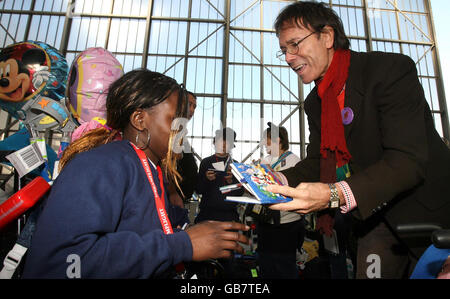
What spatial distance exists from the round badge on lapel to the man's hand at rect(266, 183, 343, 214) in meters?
0.36

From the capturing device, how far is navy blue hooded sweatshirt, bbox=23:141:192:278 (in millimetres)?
641

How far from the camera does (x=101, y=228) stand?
0.69m

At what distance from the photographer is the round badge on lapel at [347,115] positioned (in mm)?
1174

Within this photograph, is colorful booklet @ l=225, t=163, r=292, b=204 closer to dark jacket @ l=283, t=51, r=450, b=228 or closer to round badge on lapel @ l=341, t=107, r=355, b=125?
dark jacket @ l=283, t=51, r=450, b=228

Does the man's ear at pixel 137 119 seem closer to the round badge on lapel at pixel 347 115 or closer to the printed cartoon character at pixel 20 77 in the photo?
the round badge on lapel at pixel 347 115

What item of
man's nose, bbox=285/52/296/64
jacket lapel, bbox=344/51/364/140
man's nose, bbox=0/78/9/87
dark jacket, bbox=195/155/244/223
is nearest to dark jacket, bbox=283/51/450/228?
jacket lapel, bbox=344/51/364/140

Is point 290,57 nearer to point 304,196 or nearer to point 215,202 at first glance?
point 304,196

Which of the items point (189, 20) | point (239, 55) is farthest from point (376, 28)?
point (189, 20)

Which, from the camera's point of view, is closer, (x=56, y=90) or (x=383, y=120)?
(x=383, y=120)

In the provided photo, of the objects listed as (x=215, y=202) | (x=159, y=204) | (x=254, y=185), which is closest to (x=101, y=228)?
(x=159, y=204)

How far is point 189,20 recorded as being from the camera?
29.8 ft

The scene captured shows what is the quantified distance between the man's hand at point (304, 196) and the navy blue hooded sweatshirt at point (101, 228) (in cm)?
36

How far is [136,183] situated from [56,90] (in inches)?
72.0

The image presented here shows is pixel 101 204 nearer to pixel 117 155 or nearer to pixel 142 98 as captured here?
pixel 117 155
